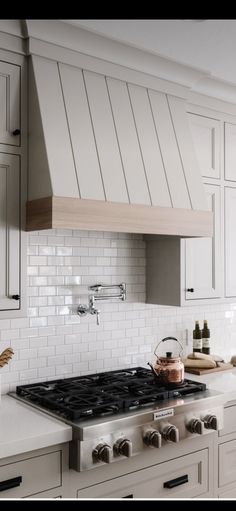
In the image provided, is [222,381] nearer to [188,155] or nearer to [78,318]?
[78,318]

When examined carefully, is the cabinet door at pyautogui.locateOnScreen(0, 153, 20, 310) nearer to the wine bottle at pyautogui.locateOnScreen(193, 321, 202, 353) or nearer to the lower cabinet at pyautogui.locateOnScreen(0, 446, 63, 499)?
the lower cabinet at pyautogui.locateOnScreen(0, 446, 63, 499)

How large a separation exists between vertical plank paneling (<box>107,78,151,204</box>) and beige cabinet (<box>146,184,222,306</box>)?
1.79ft

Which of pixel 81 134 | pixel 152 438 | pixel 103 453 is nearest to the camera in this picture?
pixel 103 453

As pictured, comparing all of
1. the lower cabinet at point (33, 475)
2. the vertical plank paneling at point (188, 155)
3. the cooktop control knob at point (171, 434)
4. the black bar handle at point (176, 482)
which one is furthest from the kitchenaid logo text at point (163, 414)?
the vertical plank paneling at point (188, 155)

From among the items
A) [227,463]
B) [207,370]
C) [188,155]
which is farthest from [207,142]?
[227,463]

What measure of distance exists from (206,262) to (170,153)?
793 mm

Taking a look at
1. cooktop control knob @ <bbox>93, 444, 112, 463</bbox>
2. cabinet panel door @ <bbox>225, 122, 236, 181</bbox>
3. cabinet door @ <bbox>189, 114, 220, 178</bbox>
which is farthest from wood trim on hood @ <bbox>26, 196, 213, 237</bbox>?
cooktop control knob @ <bbox>93, 444, 112, 463</bbox>

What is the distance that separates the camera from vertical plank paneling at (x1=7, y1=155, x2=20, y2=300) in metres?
2.20

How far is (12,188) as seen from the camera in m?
2.23

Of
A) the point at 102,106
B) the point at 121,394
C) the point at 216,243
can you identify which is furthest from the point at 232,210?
the point at 121,394

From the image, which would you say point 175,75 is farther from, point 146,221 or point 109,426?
point 109,426

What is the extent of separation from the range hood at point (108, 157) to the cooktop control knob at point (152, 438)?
100 cm

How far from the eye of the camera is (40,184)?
221 cm

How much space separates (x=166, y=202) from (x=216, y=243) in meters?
0.69
